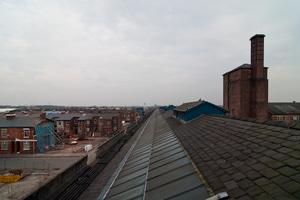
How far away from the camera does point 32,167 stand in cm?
2352

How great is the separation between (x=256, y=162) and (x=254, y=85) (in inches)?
797

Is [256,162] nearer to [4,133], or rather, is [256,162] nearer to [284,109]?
[284,109]

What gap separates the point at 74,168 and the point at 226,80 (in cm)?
2536

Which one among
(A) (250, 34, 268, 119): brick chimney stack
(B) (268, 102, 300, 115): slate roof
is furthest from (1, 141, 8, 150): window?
(B) (268, 102, 300, 115): slate roof

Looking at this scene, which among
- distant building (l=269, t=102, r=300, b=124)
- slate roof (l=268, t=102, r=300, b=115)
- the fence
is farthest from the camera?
slate roof (l=268, t=102, r=300, b=115)

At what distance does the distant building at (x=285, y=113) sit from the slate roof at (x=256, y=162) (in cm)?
2989

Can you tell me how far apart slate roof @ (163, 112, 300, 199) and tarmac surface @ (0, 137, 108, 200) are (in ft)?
46.6

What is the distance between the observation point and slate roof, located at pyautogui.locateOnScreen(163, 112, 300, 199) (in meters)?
3.15

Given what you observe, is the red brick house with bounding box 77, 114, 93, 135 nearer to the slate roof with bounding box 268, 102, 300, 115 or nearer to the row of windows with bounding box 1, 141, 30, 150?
the row of windows with bounding box 1, 141, 30, 150

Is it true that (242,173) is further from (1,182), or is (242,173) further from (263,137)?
(1,182)

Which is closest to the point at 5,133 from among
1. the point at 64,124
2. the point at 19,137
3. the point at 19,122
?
the point at 19,137

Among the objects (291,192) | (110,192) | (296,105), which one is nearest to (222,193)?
(291,192)

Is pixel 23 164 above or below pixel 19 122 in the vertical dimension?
below

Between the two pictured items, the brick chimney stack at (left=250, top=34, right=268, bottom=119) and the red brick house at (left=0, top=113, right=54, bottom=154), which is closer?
the brick chimney stack at (left=250, top=34, right=268, bottom=119)
